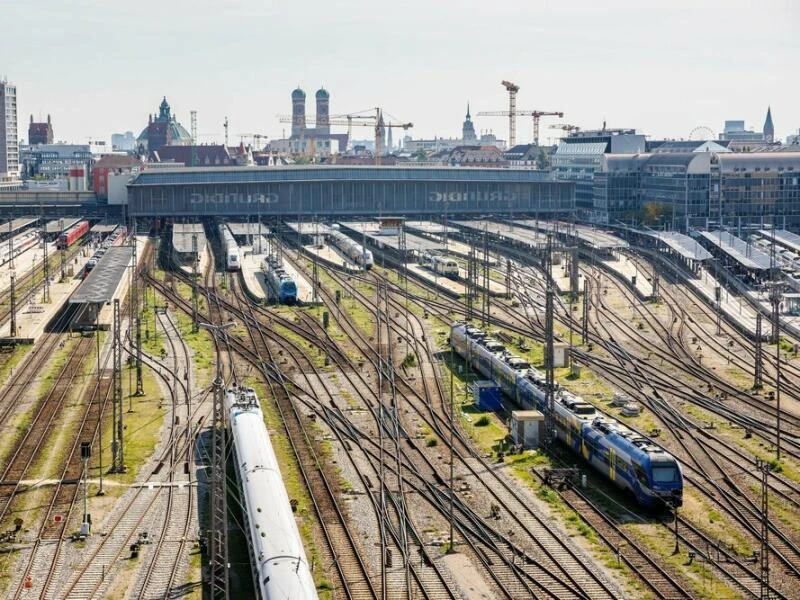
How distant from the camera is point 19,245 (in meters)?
122

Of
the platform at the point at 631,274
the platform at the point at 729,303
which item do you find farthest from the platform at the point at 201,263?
the platform at the point at 729,303

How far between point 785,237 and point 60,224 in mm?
77034

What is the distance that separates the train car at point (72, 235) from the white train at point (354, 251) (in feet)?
84.4

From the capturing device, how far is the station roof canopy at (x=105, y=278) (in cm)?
7581

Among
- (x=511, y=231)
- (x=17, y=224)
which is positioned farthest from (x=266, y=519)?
(x=17, y=224)

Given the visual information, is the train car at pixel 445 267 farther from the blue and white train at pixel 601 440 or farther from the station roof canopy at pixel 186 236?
the blue and white train at pixel 601 440

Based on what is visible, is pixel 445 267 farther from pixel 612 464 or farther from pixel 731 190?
pixel 612 464

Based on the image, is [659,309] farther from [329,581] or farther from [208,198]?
[208,198]

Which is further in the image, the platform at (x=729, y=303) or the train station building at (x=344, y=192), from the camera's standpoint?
the train station building at (x=344, y=192)

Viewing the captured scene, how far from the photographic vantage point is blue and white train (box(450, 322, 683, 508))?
38.7 meters

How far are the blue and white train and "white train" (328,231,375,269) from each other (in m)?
45.5

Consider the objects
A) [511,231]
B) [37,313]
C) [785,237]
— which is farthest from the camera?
[511,231]

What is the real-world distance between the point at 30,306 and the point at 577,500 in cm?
5173

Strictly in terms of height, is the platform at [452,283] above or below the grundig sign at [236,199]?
below
